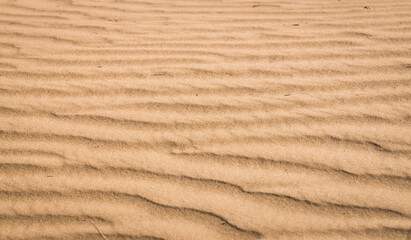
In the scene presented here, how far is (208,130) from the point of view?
6.68 feet

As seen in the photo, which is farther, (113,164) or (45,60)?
(45,60)

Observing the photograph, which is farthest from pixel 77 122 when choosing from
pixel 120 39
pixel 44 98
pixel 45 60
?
pixel 120 39

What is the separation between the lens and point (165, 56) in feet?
9.05

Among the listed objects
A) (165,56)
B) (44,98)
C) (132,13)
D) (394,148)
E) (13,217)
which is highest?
(132,13)

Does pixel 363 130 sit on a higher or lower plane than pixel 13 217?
higher

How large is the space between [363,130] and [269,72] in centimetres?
74

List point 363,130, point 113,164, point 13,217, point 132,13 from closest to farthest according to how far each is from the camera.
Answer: point 13,217, point 113,164, point 363,130, point 132,13

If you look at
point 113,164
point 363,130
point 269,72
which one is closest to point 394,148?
point 363,130

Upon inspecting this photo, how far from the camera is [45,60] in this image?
8.96 ft

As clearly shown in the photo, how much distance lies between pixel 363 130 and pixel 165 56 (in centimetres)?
140

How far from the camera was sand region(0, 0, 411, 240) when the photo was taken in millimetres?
1604

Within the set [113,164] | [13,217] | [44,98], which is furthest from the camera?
[44,98]

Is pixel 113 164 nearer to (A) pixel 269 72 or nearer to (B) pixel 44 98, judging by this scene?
(B) pixel 44 98

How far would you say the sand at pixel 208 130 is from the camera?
1604 millimetres
